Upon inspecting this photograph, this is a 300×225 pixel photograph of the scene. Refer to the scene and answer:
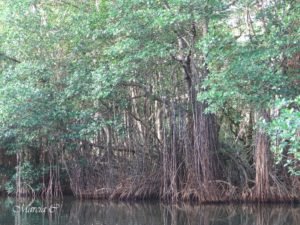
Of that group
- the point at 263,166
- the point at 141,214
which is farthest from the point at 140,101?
the point at 263,166

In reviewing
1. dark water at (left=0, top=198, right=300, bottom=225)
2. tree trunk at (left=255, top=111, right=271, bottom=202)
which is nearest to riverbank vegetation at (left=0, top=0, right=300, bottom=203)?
tree trunk at (left=255, top=111, right=271, bottom=202)

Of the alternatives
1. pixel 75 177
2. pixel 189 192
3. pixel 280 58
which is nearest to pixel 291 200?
pixel 189 192

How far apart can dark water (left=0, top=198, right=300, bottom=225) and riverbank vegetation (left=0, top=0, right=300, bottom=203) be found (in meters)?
0.44

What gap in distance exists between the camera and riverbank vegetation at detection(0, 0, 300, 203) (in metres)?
6.88

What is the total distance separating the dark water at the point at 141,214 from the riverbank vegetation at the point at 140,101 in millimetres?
445

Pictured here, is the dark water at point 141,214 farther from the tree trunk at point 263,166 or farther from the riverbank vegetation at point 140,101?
the riverbank vegetation at point 140,101

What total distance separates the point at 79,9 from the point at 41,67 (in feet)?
4.16

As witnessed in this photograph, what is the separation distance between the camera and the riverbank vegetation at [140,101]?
688 cm

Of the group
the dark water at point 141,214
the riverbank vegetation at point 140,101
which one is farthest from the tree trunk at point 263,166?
the dark water at point 141,214

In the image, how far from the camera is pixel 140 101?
9.25 meters

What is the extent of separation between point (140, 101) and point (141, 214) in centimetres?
257

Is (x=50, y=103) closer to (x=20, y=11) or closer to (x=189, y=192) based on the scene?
(x=20, y=11)

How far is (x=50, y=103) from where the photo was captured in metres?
8.64

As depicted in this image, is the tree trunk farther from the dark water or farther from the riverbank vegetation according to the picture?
the dark water
